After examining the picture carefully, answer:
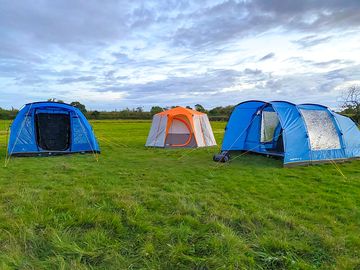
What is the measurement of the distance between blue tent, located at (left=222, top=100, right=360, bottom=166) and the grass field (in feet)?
4.36

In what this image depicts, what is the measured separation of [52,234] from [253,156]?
293 inches

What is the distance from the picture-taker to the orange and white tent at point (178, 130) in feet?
43.4

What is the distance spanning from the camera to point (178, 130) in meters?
13.5

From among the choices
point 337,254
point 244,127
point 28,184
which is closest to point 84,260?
point 337,254

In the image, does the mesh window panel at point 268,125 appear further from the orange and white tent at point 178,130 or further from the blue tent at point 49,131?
the blue tent at point 49,131

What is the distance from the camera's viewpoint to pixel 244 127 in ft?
33.8

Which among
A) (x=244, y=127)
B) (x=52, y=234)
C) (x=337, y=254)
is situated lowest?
(x=337, y=254)

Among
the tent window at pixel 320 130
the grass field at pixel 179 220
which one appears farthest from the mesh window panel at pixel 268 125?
the grass field at pixel 179 220

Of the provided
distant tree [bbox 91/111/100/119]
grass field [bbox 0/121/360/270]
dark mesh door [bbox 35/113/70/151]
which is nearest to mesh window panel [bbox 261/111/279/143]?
grass field [bbox 0/121/360/270]

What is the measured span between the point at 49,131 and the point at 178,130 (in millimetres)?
5007

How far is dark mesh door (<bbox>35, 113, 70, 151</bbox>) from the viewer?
35.2ft

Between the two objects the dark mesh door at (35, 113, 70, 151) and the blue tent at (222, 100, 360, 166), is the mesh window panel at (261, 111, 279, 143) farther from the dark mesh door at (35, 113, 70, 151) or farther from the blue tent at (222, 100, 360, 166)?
the dark mesh door at (35, 113, 70, 151)

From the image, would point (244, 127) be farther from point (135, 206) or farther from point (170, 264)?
point (170, 264)

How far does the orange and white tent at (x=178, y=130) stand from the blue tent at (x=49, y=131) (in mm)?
3048
